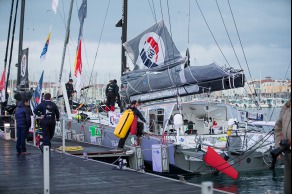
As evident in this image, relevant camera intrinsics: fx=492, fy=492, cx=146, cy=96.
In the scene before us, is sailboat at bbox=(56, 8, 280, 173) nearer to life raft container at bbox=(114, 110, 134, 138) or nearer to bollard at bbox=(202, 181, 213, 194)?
life raft container at bbox=(114, 110, 134, 138)

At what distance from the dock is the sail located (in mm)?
6754

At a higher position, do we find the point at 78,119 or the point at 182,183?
the point at 78,119

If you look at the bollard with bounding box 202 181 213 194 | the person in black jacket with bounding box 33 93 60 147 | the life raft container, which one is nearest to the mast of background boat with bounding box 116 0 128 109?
the life raft container

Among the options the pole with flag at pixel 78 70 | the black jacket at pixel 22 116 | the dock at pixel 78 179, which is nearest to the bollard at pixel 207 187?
the dock at pixel 78 179

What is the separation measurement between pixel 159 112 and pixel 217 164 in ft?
11.7

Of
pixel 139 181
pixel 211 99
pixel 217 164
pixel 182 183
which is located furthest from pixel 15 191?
pixel 211 99

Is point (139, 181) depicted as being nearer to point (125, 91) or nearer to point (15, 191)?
point (15, 191)

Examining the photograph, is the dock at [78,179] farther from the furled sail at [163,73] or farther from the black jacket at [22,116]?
the furled sail at [163,73]

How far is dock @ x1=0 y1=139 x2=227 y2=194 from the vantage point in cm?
812

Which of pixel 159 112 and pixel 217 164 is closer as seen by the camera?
pixel 217 164

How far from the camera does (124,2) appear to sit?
22297 mm

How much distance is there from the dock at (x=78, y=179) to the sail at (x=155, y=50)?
6.75 m

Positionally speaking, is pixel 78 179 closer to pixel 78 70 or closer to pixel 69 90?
pixel 78 70

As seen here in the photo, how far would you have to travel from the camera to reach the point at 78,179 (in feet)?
30.1
